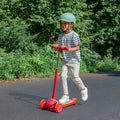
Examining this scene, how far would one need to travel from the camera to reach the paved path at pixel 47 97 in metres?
3.88

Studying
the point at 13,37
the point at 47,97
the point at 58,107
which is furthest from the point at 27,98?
the point at 13,37

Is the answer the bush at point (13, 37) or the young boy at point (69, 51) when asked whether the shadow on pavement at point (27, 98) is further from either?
the bush at point (13, 37)

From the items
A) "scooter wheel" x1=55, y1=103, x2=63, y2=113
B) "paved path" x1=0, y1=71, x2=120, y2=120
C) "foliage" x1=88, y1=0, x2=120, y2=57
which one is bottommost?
"paved path" x1=0, y1=71, x2=120, y2=120

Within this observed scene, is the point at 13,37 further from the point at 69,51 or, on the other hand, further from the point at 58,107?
the point at 58,107

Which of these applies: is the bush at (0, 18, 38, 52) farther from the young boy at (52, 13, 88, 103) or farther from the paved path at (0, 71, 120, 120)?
the young boy at (52, 13, 88, 103)

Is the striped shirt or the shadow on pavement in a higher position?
the striped shirt

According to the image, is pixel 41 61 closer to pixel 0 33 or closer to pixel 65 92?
pixel 0 33

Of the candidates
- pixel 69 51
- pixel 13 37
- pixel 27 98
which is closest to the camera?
pixel 69 51

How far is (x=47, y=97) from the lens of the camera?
5215mm

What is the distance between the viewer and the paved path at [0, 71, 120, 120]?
388 centimetres

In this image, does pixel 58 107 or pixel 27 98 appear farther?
pixel 27 98

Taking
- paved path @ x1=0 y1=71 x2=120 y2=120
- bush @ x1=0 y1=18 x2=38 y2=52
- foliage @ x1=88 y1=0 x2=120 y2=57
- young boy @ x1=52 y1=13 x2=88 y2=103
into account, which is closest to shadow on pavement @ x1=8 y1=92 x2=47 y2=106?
paved path @ x1=0 y1=71 x2=120 y2=120

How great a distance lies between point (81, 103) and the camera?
4.80 metres

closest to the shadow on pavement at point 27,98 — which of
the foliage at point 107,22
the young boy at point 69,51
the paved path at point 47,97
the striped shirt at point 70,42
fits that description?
the paved path at point 47,97
